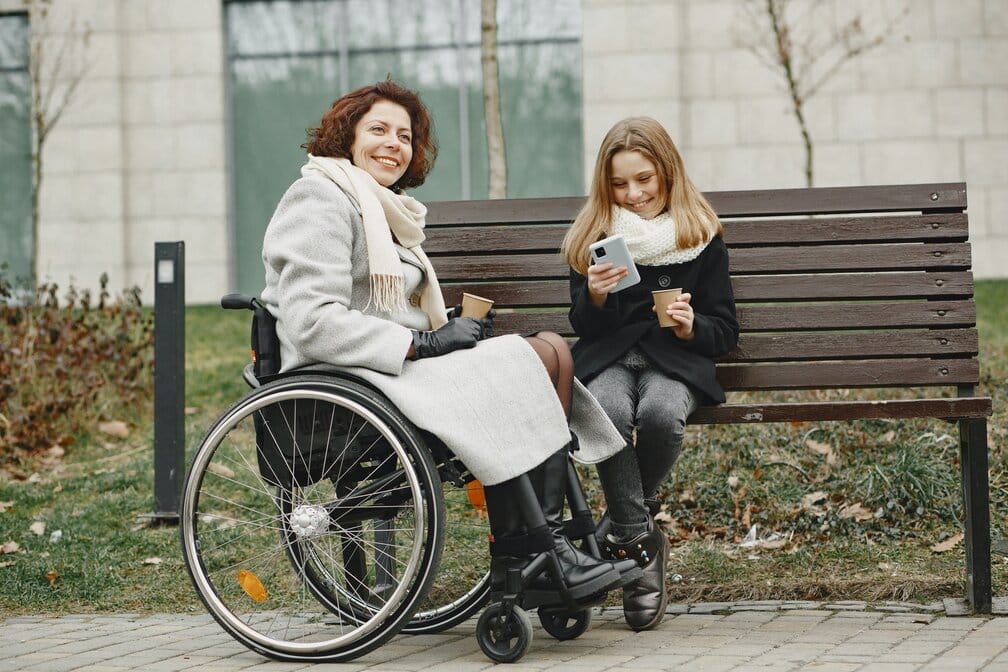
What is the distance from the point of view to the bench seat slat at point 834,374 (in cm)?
454

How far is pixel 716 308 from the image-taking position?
14.1 feet

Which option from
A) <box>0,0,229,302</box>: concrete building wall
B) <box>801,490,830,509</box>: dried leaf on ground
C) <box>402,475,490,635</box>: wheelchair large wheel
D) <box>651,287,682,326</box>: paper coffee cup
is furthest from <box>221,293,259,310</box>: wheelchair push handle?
<box>0,0,229,302</box>: concrete building wall

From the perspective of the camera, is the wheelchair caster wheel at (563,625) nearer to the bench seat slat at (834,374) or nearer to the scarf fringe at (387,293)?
the scarf fringe at (387,293)

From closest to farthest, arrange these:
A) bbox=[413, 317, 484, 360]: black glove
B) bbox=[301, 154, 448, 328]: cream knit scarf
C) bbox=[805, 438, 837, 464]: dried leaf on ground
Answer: bbox=[413, 317, 484, 360]: black glove → bbox=[301, 154, 448, 328]: cream knit scarf → bbox=[805, 438, 837, 464]: dried leaf on ground

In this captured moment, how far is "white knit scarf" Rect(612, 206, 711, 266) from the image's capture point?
168 inches

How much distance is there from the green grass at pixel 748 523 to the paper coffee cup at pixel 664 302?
39.9 inches

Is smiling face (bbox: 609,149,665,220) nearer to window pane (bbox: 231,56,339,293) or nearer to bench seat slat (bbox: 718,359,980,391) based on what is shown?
bench seat slat (bbox: 718,359,980,391)

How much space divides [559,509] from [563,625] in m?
0.37

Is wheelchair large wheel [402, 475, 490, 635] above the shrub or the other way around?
the other way around

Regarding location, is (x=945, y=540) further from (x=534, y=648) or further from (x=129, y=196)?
(x=129, y=196)

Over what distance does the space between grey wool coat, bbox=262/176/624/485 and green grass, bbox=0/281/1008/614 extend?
1224 millimetres

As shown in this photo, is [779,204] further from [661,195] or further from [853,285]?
[661,195]

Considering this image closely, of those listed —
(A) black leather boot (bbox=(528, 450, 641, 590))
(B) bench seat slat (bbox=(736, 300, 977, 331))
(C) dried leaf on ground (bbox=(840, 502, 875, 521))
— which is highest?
(B) bench seat slat (bbox=(736, 300, 977, 331))

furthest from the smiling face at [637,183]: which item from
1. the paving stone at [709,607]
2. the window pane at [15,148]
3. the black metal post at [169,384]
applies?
the window pane at [15,148]
